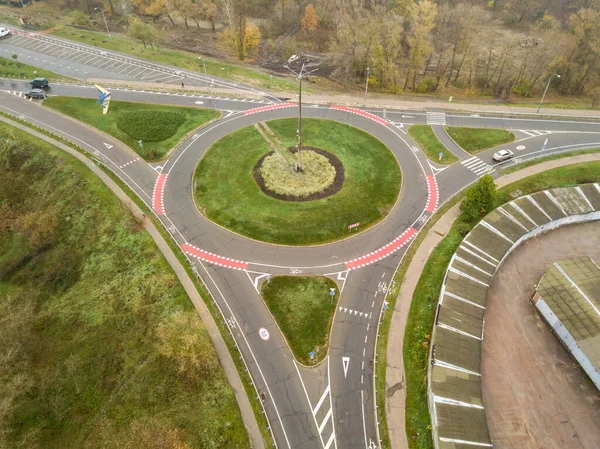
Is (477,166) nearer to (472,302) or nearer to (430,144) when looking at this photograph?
(430,144)

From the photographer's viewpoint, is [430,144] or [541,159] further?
[430,144]

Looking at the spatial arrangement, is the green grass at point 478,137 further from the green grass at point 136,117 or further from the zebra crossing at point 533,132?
the green grass at point 136,117

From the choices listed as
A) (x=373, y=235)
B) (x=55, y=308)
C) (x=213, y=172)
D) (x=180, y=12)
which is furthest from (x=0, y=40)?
(x=373, y=235)

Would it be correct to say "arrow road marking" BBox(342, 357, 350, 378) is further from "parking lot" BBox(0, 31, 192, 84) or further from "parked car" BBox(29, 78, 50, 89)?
"parked car" BBox(29, 78, 50, 89)

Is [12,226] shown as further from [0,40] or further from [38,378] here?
[0,40]

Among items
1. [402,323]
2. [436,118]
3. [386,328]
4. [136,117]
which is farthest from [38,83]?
[402,323]
